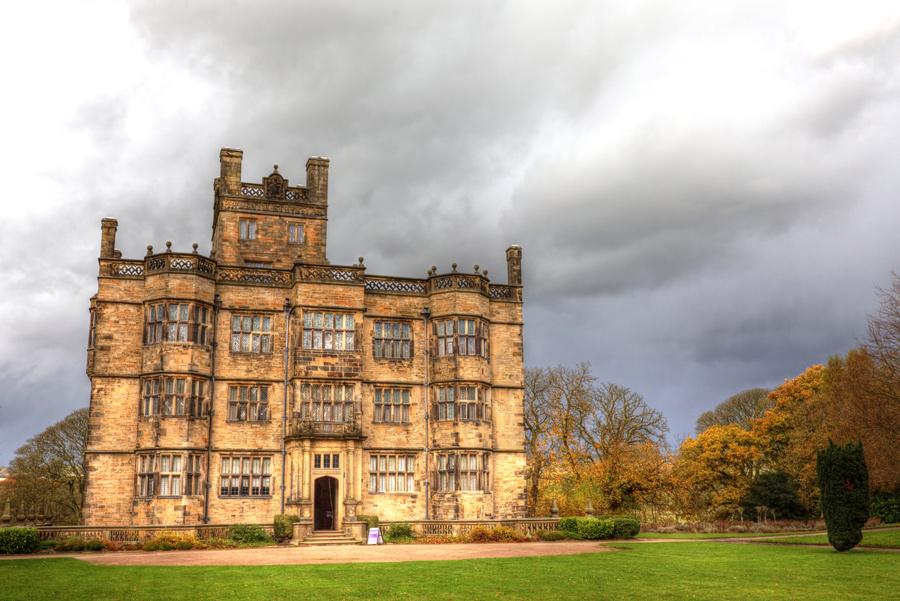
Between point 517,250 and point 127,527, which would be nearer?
point 127,527

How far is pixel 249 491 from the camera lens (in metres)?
36.5

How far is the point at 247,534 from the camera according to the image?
33562mm

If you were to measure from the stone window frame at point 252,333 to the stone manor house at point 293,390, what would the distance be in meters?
0.06

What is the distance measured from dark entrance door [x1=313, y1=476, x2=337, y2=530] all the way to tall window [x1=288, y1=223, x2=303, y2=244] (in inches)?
500

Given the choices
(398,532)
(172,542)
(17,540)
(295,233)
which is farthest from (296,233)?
(17,540)

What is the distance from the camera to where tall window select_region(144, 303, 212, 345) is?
118ft

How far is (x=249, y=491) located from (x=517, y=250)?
18.3 m

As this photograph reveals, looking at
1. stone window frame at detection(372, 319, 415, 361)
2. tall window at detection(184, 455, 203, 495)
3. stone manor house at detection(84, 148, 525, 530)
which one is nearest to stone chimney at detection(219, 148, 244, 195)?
stone manor house at detection(84, 148, 525, 530)

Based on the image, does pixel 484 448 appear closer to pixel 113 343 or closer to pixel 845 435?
pixel 113 343

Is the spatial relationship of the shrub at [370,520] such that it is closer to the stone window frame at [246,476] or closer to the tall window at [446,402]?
the stone window frame at [246,476]

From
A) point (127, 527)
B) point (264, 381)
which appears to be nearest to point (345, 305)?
point (264, 381)

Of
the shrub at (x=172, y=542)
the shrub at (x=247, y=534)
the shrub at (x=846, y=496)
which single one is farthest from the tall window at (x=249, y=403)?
the shrub at (x=846, y=496)

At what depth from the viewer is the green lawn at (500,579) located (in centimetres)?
1702

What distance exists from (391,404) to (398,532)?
644 centimetres
